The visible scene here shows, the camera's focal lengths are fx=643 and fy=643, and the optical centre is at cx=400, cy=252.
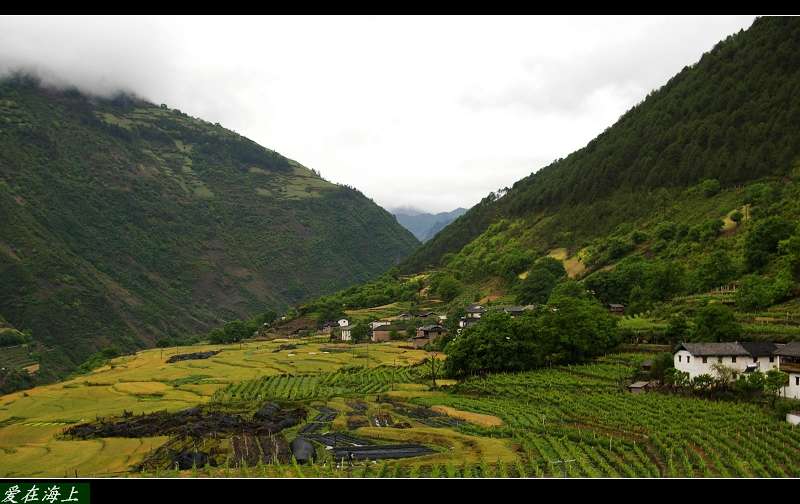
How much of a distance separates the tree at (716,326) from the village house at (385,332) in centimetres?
4232

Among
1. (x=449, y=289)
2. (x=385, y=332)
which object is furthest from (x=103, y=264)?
(x=385, y=332)

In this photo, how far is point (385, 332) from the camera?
78438mm

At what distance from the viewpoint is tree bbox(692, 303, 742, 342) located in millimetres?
37781

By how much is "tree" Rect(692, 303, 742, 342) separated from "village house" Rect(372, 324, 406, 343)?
139ft

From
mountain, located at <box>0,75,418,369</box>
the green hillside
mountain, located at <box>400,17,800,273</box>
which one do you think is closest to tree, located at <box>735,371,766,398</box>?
the green hillside

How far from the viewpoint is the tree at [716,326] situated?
3778 centimetres

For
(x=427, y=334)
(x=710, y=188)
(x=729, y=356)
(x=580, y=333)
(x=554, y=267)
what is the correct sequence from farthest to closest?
(x=710, y=188) → (x=554, y=267) → (x=427, y=334) → (x=580, y=333) → (x=729, y=356)

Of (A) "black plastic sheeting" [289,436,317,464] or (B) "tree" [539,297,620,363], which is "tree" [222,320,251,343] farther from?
(A) "black plastic sheeting" [289,436,317,464]

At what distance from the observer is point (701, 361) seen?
35375 millimetres

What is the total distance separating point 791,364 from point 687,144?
248ft

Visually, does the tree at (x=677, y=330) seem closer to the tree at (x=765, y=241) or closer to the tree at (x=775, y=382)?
the tree at (x=775, y=382)

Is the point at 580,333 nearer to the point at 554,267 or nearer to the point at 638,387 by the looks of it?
the point at 638,387

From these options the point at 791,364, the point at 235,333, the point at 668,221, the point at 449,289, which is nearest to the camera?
the point at 791,364
